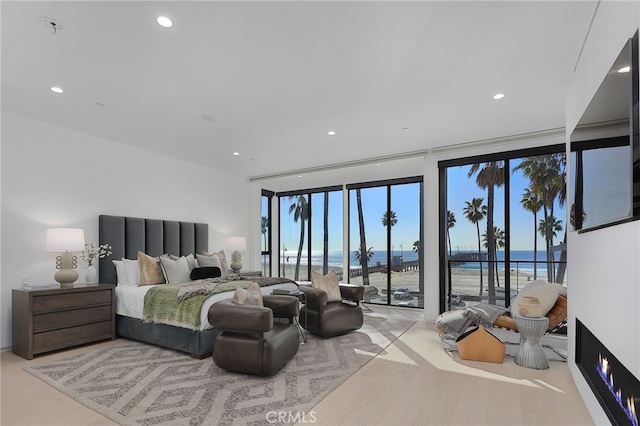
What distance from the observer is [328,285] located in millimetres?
4594

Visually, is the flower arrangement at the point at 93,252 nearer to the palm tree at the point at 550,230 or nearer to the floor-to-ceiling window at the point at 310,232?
the floor-to-ceiling window at the point at 310,232

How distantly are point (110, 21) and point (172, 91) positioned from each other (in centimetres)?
102

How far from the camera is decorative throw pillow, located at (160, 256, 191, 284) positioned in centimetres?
447

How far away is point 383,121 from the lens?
407 centimetres

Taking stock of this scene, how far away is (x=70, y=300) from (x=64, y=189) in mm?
1407

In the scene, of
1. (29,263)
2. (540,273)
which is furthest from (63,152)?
(540,273)

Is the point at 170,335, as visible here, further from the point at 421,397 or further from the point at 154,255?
the point at 421,397

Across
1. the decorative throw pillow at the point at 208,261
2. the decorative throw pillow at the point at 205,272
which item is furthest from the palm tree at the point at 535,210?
the decorative throw pillow at the point at 208,261

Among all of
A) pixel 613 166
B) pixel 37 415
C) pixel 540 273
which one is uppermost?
pixel 613 166

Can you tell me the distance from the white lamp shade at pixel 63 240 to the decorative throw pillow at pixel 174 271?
95 centimetres

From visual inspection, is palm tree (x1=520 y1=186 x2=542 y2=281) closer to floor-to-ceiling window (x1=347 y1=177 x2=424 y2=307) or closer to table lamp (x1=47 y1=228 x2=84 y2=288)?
floor-to-ceiling window (x1=347 y1=177 x2=424 y2=307)

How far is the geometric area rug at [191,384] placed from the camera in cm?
236

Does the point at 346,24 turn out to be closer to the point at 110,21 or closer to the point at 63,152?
the point at 110,21

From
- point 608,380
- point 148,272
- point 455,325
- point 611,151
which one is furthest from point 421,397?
point 148,272
